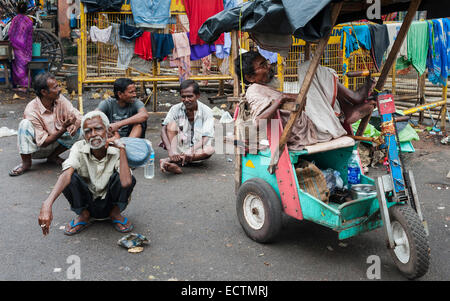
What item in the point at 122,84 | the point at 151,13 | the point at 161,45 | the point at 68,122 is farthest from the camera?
the point at 161,45

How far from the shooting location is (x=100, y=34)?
26.1ft

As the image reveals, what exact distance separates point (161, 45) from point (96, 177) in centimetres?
465

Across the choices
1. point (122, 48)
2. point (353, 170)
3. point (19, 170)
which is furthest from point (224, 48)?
point (353, 170)

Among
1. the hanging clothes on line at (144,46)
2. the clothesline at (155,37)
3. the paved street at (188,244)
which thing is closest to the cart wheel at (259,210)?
the paved street at (188,244)

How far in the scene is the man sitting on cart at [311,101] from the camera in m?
3.87

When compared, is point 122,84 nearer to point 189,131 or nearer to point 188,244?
point 189,131

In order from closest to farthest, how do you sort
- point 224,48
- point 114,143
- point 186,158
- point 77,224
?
point 114,143 < point 77,224 < point 186,158 < point 224,48

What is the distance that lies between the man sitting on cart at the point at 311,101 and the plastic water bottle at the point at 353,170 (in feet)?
0.92

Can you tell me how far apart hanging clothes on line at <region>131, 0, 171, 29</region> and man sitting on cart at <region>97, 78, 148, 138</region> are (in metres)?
2.39

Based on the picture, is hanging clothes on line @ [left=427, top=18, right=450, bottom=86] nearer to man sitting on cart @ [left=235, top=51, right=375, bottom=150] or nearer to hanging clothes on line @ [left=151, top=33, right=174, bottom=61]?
man sitting on cart @ [left=235, top=51, right=375, bottom=150]

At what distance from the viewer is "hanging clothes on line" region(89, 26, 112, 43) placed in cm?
787

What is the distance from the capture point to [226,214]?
478 cm
